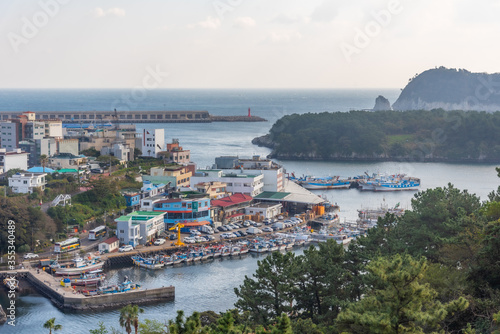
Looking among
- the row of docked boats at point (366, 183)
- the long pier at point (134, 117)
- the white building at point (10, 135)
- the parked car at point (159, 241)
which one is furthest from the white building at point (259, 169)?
the long pier at point (134, 117)

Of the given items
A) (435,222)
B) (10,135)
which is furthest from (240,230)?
(10,135)

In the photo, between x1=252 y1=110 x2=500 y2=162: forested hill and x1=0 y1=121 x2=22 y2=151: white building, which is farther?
x1=252 y1=110 x2=500 y2=162: forested hill

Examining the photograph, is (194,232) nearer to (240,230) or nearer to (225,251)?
(240,230)

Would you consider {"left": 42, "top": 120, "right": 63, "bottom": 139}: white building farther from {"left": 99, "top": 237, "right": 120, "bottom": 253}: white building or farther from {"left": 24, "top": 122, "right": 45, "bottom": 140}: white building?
{"left": 99, "top": 237, "right": 120, "bottom": 253}: white building

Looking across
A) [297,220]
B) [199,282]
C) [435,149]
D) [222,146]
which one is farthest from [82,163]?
[435,149]

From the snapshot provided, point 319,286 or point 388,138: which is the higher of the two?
point 388,138

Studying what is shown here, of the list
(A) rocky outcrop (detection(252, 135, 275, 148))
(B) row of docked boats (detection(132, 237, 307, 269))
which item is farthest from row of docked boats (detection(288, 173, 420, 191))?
(A) rocky outcrop (detection(252, 135, 275, 148))

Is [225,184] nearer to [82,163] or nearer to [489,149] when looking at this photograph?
[82,163]
